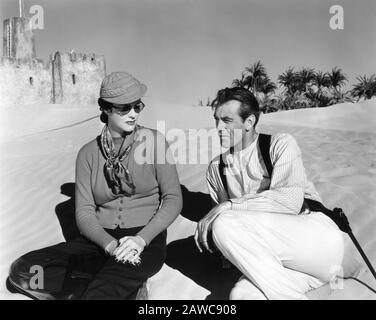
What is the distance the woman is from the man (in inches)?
15.2

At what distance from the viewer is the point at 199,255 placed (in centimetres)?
437

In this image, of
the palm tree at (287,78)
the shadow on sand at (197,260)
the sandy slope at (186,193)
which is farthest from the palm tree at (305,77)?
the shadow on sand at (197,260)

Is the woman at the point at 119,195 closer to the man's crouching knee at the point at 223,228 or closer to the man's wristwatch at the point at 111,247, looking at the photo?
the man's wristwatch at the point at 111,247

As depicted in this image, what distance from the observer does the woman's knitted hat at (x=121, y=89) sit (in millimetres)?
3646

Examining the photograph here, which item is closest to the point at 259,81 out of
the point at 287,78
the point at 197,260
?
the point at 287,78

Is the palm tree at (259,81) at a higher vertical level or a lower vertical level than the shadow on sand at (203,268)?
higher

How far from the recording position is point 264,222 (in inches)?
129

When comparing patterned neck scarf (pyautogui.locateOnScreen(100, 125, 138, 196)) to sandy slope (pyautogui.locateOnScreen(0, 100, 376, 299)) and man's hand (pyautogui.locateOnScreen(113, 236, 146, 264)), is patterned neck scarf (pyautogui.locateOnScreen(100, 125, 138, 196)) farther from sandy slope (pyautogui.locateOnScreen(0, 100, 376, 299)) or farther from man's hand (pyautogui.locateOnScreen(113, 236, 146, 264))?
sandy slope (pyautogui.locateOnScreen(0, 100, 376, 299))

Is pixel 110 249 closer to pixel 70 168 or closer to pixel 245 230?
pixel 245 230

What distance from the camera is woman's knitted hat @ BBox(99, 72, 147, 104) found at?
3.65m

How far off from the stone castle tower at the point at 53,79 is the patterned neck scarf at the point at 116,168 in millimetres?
22911

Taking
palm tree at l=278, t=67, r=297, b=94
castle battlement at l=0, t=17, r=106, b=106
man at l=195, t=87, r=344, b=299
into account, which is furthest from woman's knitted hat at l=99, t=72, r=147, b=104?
castle battlement at l=0, t=17, r=106, b=106

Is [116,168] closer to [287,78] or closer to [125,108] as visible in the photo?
[125,108]
